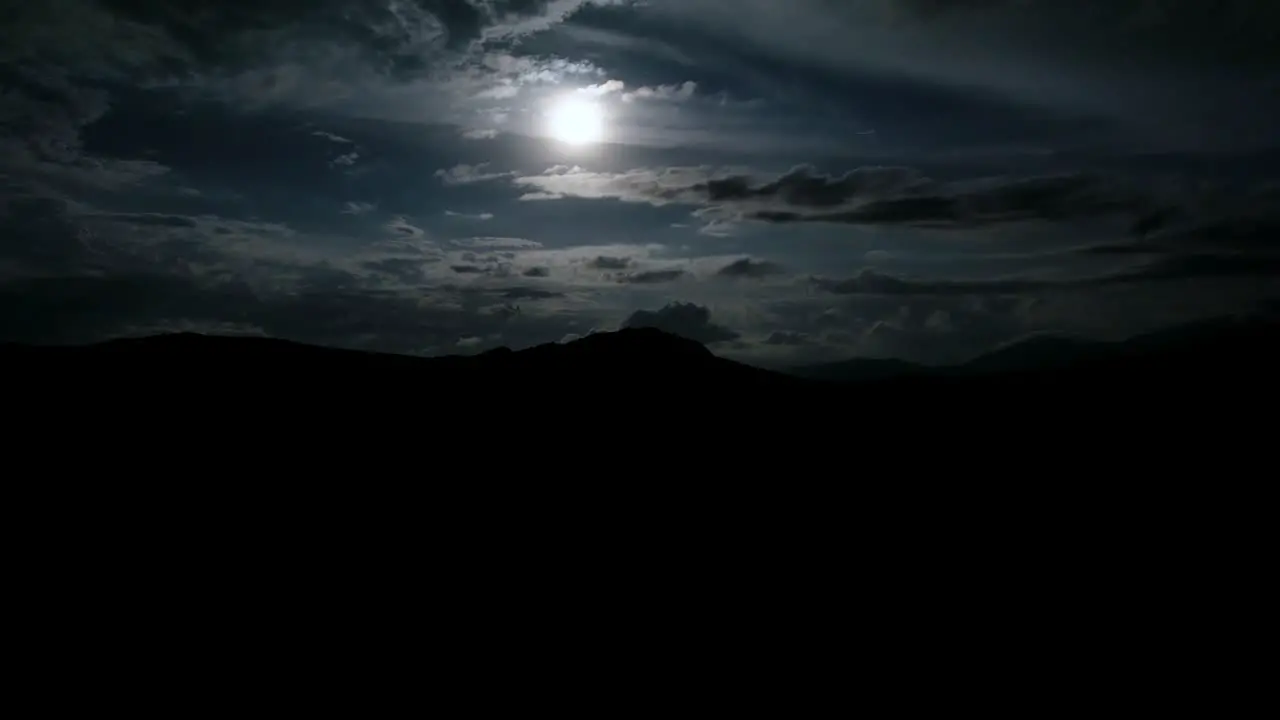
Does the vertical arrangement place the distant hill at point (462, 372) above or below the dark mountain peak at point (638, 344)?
below

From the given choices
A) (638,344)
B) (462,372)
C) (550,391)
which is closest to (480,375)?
(462,372)

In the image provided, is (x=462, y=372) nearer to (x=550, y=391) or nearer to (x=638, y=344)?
(x=550, y=391)

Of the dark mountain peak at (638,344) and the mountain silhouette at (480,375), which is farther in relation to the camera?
the dark mountain peak at (638,344)

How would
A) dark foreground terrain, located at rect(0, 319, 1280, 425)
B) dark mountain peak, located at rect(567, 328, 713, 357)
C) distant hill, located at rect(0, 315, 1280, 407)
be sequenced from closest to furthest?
dark foreground terrain, located at rect(0, 319, 1280, 425)
distant hill, located at rect(0, 315, 1280, 407)
dark mountain peak, located at rect(567, 328, 713, 357)

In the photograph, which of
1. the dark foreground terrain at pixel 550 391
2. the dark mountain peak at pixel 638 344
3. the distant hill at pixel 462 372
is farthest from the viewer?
the dark mountain peak at pixel 638 344

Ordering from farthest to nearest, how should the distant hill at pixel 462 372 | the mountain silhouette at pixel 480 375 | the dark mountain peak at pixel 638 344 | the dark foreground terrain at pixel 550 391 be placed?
the dark mountain peak at pixel 638 344 < the distant hill at pixel 462 372 < the mountain silhouette at pixel 480 375 < the dark foreground terrain at pixel 550 391

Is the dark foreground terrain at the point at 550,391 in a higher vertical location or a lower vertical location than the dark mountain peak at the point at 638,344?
lower

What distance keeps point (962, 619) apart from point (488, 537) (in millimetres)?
22545

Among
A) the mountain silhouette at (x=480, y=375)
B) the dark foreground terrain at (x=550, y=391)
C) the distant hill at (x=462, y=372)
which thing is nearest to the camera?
the dark foreground terrain at (x=550, y=391)


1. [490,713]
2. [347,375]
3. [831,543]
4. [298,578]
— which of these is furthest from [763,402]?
[490,713]

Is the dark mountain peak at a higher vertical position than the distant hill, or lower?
higher

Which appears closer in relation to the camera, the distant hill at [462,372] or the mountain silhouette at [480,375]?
the mountain silhouette at [480,375]

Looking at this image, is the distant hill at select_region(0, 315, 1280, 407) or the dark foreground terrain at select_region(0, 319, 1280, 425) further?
the distant hill at select_region(0, 315, 1280, 407)

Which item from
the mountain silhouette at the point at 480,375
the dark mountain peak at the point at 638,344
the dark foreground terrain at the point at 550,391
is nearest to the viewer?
the dark foreground terrain at the point at 550,391
